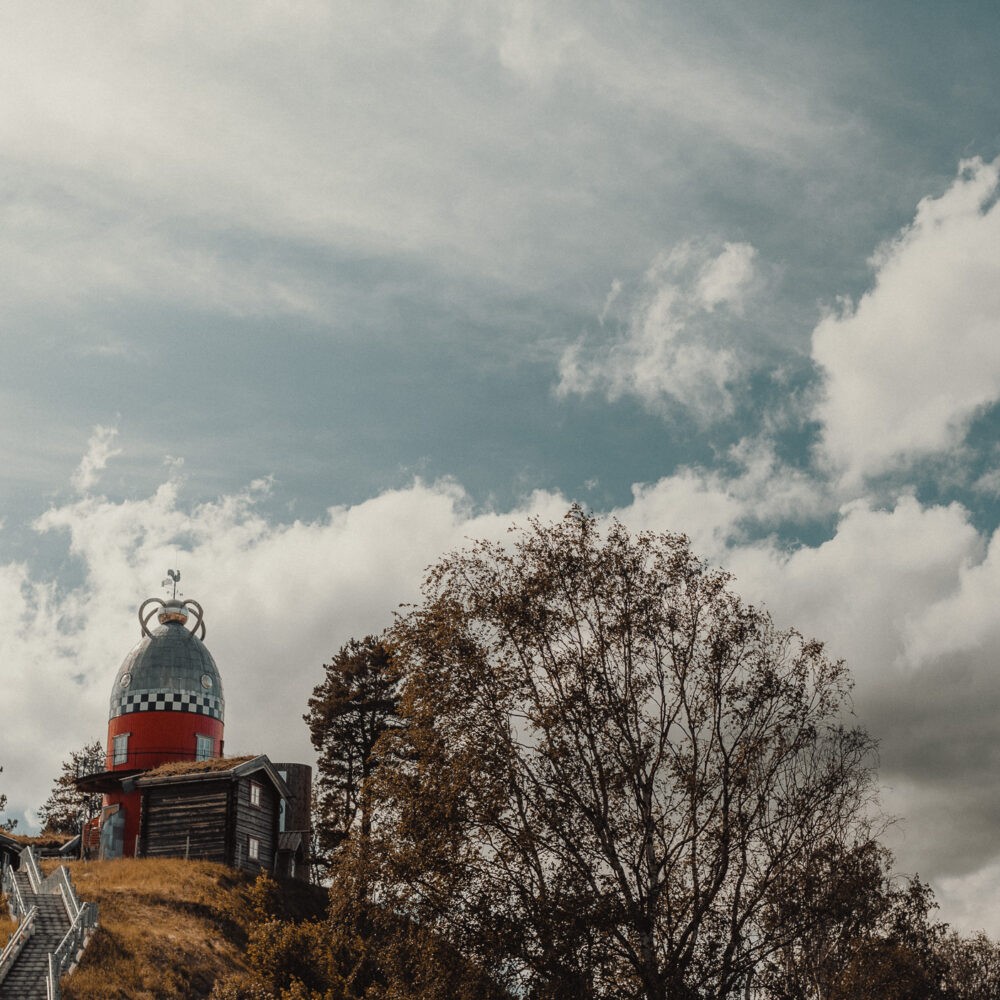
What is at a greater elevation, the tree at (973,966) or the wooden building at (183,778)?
the wooden building at (183,778)

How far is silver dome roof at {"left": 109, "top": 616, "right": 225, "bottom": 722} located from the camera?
53.7 metres

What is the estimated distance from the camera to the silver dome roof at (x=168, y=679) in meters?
53.7

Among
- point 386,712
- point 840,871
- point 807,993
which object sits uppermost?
point 386,712

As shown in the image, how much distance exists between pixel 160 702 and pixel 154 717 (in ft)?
2.62

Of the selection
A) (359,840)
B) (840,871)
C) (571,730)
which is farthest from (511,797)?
(840,871)

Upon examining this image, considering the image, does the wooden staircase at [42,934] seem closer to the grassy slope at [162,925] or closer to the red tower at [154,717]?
the grassy slope at [162,925]

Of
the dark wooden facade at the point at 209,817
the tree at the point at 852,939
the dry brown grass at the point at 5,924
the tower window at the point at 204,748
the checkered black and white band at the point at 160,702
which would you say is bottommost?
the tree at the point at 852,939

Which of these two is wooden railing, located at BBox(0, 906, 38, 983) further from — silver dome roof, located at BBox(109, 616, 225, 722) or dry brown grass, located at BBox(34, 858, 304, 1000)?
silver dome roof, located at BBox(109, 616, 225, 722)

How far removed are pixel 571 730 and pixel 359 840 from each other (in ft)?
16.8

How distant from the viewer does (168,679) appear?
53969 mm

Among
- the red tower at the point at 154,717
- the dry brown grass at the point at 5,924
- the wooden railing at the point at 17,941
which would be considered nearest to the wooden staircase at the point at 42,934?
the wooden railing at the point at 17,941

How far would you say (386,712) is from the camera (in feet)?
189

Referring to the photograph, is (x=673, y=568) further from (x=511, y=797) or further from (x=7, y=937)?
(x=7, y=937)

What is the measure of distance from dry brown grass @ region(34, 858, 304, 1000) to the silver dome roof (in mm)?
10027
